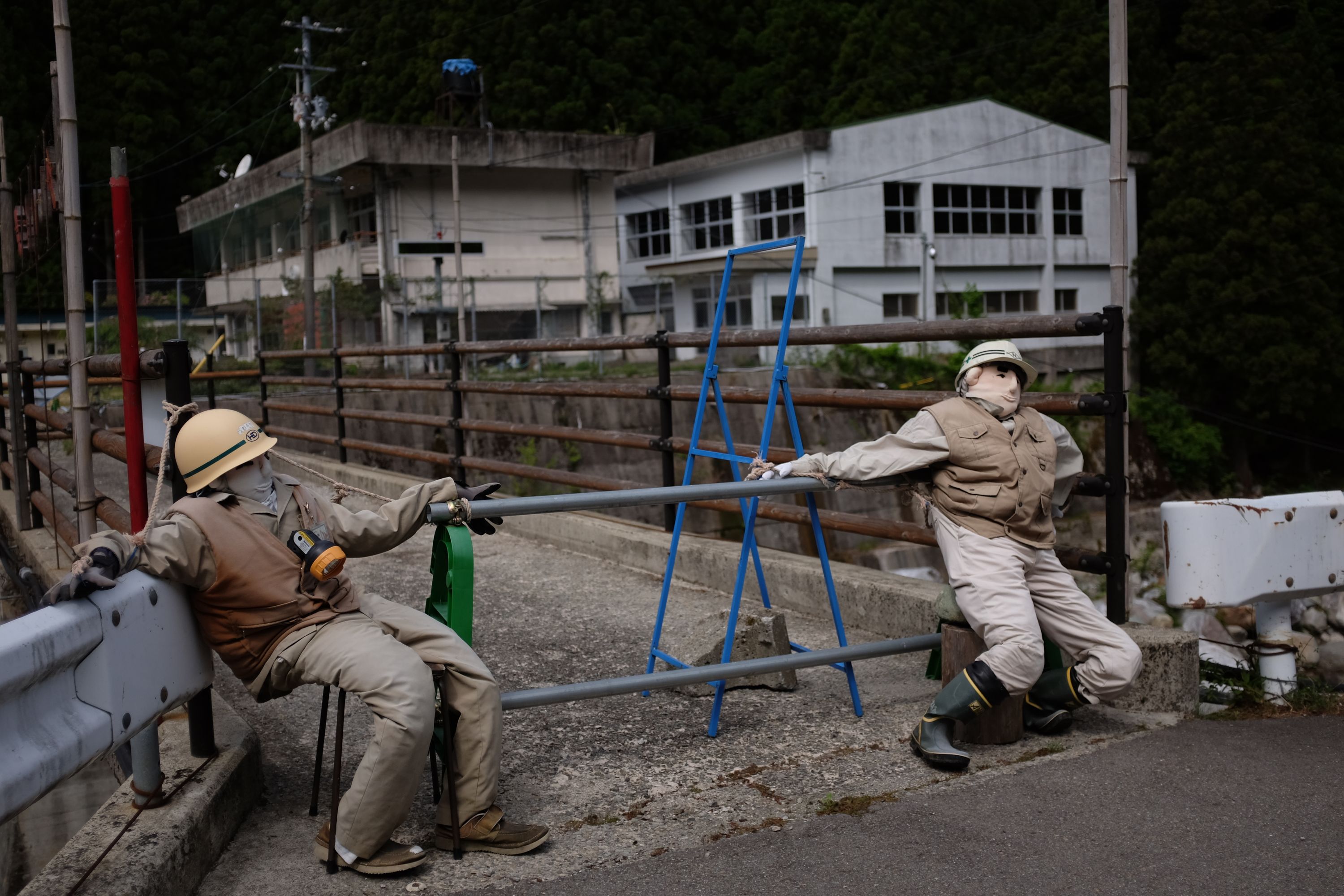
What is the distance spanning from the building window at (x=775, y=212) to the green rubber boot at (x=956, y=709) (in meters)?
31.5

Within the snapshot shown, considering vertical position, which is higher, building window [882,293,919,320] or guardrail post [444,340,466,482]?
building window [882,293,919,320]

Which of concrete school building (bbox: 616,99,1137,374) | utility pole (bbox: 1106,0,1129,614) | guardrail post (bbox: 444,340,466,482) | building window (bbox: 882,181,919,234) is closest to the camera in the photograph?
utility pole (bbox: 1106,0,1129,614)

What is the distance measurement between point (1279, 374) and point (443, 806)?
31905 mm

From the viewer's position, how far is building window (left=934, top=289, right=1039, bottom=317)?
37.1 m

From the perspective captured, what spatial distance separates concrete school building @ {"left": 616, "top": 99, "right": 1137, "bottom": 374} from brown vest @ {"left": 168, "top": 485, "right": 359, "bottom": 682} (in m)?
28.7

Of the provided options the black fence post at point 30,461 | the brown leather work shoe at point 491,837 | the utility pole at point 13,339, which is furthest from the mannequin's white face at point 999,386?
the black fence post at point 30,461

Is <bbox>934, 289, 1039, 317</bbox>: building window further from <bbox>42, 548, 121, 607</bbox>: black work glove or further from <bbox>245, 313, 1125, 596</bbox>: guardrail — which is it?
<bbox>42, 548, 121, 607</bbox>: black work glove

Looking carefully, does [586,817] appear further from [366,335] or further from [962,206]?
[962,206]

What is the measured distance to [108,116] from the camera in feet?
162

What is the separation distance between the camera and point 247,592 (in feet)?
10.8

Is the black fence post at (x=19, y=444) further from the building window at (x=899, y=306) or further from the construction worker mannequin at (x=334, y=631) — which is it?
the building window at (x=899, y=306)

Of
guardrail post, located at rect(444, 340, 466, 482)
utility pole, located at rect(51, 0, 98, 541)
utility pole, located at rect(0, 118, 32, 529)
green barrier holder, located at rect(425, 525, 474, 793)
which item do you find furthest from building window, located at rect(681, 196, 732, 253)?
green barrier holder, located at rect(425, 525, 474, 793)

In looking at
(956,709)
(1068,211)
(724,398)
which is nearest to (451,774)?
(956,709)

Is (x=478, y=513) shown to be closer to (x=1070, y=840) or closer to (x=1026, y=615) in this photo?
(x=1026, y=615)
